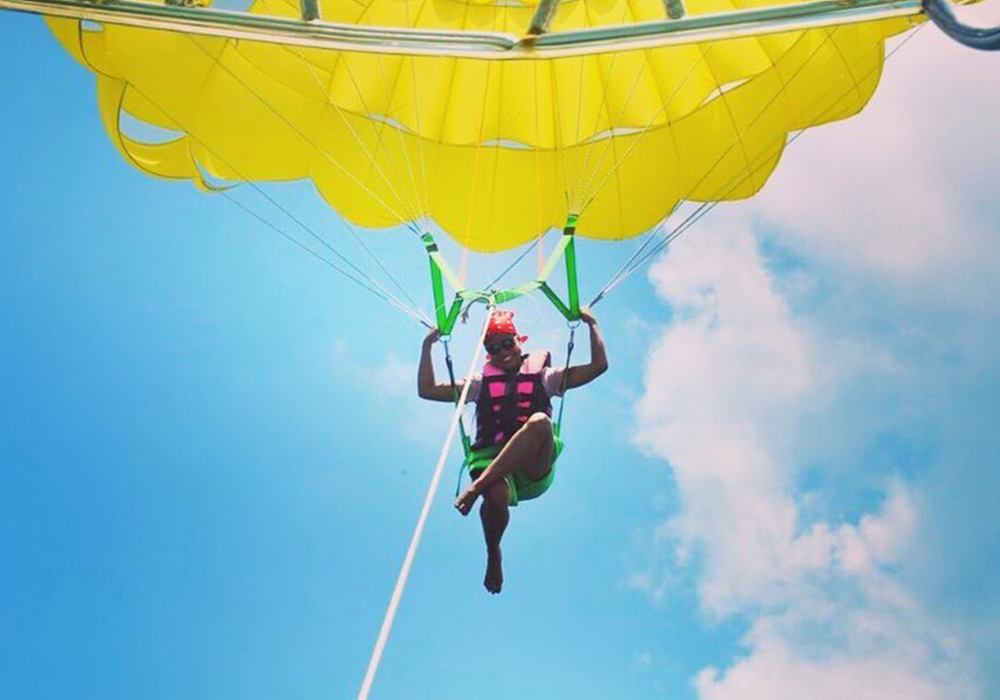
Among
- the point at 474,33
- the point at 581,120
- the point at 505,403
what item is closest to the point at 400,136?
the point at 581,120

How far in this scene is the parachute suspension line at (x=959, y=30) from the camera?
2.94m

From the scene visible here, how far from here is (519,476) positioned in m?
5.63

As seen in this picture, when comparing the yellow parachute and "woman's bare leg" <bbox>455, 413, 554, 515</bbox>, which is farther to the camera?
the yellow parachute

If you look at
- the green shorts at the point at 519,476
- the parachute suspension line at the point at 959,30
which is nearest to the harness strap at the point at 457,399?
the green shorts at the point at 519,476

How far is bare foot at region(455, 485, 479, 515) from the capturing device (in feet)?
17.3

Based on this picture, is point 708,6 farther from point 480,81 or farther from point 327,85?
point 327,85

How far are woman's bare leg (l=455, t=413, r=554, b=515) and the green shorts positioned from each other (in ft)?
0.64

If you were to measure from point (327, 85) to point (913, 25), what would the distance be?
4.46 m

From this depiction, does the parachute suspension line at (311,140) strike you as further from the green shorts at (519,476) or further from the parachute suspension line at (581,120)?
the green shorts at (519,476)

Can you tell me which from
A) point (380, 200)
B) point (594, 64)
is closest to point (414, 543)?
point (380, 200)

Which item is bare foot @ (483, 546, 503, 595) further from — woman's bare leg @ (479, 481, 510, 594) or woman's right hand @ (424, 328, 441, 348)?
woman's right hand @ (424, 328, 441, 348)

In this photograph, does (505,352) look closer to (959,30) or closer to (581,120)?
(581,120)

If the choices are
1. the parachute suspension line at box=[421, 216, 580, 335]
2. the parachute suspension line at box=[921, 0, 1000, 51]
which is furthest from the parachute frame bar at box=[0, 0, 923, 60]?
the parachute suspension line at box=[421, 216, 580, 335]

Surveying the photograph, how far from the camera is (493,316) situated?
607 cm
